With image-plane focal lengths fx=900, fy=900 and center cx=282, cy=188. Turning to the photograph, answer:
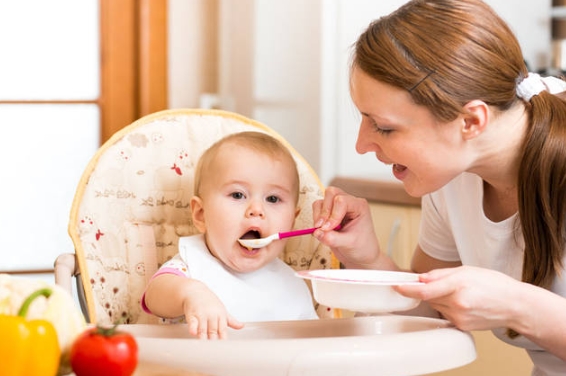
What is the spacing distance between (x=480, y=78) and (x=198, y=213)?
569mm

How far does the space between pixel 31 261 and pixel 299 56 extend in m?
1.13

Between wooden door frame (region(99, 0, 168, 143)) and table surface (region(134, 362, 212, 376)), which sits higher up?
wooden door frame (region(99, 0, 168, 143))

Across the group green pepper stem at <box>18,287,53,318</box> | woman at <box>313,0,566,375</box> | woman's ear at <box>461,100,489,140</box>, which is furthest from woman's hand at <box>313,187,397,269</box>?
green pepper stem at <box>18,287,53,318</box>

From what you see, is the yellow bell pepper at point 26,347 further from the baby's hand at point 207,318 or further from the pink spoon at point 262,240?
the pink spoon at point 262,240

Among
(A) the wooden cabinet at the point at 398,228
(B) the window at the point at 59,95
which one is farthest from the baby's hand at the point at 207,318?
(B) the window at the point at 59,95

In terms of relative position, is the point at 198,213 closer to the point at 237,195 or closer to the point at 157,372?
the point at 237,195

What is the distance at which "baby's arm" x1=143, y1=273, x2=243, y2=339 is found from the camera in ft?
4.25

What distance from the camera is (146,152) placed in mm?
1744

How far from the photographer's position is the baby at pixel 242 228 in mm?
1563

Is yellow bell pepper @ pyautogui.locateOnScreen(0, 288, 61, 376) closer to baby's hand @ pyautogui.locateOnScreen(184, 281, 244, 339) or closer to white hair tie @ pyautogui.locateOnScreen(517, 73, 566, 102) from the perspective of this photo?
baby's hand @ pyautogui.locateOnScreen(184, 281, 244, 339)

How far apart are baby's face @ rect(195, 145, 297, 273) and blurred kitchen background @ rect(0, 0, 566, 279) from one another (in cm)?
114

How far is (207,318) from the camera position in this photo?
1.31 metres

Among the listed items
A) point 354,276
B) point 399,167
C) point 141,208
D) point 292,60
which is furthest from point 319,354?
point 292,60

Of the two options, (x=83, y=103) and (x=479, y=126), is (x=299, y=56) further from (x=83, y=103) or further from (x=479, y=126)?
(x=479, y=126)
